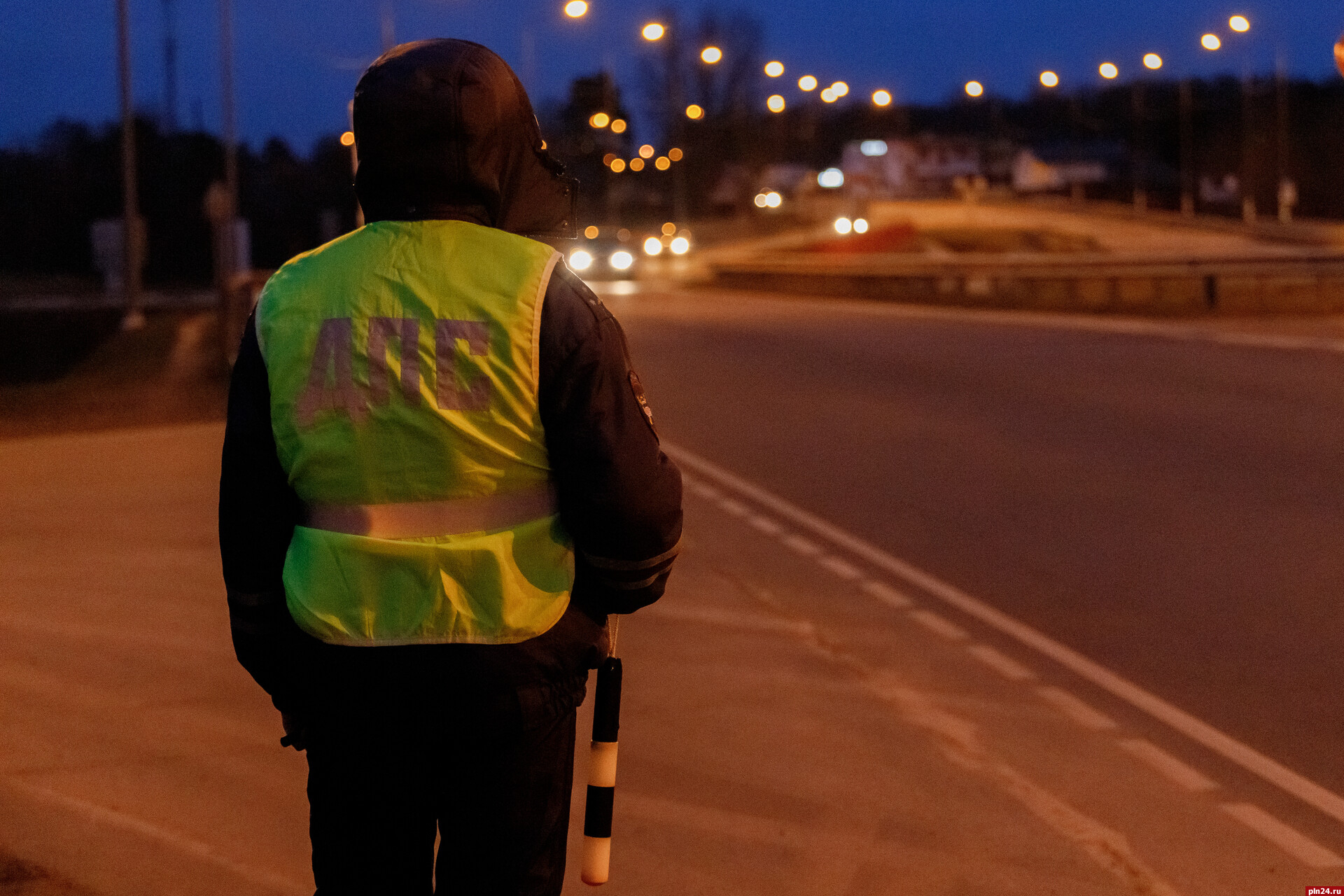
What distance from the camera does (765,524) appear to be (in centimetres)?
1090

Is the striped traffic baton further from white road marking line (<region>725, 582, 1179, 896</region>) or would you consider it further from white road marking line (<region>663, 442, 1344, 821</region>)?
white road marking line (<region>663, 442, 1344, 821</region>)

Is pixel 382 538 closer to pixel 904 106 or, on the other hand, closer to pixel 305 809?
pixel 305 809

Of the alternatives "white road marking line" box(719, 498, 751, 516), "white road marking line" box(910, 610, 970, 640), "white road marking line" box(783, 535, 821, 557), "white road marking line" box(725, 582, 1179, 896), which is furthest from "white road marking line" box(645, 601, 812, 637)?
"white road marking line" box(719, 498, 751, 516)

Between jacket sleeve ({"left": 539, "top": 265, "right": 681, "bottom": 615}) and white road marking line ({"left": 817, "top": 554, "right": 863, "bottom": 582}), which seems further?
white road marking line ({"left": 817, "top": 554, "right": 863, "bottom": 582})

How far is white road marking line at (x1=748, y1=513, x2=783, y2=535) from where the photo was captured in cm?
1067

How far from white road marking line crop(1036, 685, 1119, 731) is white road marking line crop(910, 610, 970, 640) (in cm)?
95

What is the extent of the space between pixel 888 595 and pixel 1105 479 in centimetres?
369

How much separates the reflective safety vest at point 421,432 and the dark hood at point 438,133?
0.29ft

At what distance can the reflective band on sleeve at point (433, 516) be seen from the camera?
263 cm

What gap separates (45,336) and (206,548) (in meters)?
39.0

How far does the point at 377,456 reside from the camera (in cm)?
263

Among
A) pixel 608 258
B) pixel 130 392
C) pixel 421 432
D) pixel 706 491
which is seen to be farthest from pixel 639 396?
pixel 608 258

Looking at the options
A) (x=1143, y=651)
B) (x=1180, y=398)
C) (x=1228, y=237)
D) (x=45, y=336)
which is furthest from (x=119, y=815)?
(x=1228, y=237)

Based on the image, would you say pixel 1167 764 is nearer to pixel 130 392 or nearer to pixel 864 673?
pixel 864 673
